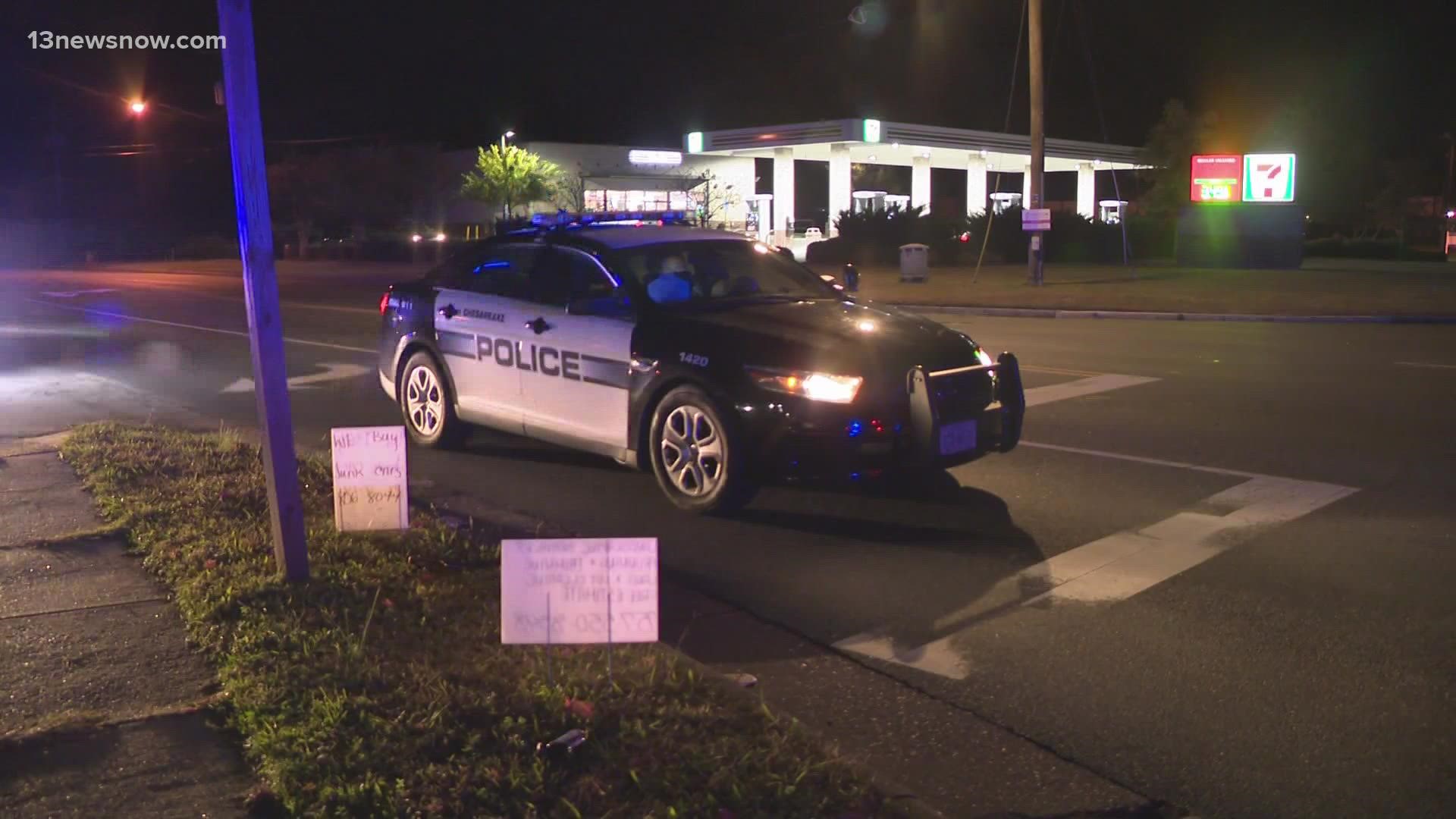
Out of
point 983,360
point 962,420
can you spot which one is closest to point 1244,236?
point 983,360

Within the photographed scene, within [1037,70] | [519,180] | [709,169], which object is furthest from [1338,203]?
[1037,70]

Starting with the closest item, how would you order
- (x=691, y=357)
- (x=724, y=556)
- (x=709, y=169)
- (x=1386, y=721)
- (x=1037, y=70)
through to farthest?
(x=1386, y=721) < (x=724, y=556) < (x=691, y=357) < (x=1037, y=70) < (x=709, y=169)

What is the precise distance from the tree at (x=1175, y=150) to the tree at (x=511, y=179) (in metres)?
24.4

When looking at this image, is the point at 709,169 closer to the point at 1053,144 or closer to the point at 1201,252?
the point at 1053,144

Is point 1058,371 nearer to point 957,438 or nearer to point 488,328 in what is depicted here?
point 957,438

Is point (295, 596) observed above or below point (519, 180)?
below

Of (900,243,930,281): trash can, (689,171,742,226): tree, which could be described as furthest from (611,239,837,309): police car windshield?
(689,171,742,226): tree

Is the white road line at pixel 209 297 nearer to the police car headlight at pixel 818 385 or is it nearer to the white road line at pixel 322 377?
the white road line at pixel 322 377

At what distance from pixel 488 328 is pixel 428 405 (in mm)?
1106

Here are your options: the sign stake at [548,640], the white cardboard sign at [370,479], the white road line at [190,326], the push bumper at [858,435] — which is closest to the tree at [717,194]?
the white road line at [190,326]

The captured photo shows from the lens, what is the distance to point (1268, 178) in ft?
119

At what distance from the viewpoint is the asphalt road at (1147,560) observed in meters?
4.43

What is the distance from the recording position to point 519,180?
1971 inches

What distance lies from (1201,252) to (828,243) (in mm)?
12049
